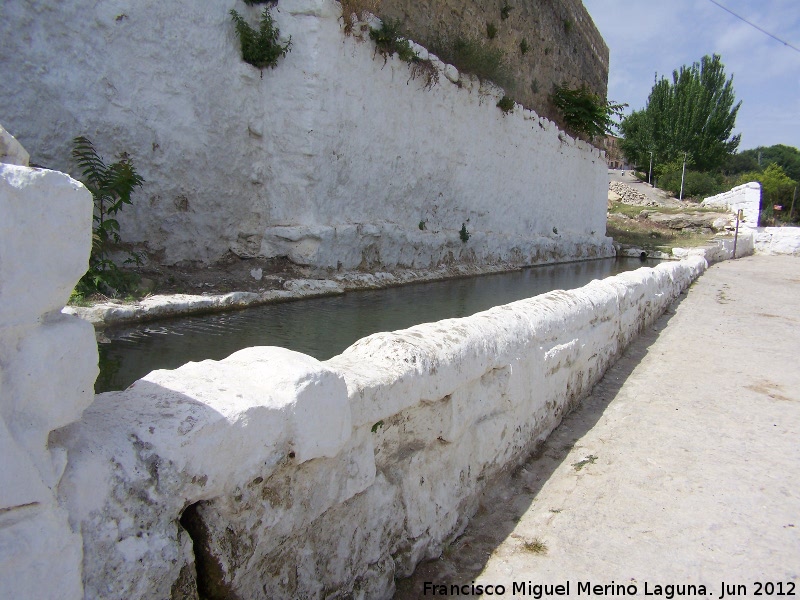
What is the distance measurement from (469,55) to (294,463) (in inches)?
408

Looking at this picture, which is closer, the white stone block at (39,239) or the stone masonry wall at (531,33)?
the white stone block at (39,239)

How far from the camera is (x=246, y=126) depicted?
712 centimetres

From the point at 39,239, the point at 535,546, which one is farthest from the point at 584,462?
the point at 39,239

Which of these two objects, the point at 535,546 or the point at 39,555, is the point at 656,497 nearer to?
the point at 535,546

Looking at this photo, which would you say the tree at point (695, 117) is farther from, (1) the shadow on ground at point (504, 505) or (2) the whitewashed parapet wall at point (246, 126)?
(1) the shadow on ground at point (504, 505)

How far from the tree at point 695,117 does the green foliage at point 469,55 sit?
30088mm

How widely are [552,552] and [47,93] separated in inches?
235

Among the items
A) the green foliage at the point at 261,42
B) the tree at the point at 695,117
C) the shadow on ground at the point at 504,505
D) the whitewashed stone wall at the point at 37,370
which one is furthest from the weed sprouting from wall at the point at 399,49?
the tree at the point at 695,117

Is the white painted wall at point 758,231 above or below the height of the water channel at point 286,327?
above

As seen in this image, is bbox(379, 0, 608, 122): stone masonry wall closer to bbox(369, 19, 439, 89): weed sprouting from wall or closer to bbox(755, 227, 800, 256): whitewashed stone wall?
A: bbox(369, 19, 439, 89): weed sprouting from wall

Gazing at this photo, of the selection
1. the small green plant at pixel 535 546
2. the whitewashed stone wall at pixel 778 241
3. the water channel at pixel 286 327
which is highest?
the whitewashed stone wall at pixel 778 241

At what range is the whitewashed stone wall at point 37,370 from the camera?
0.93m

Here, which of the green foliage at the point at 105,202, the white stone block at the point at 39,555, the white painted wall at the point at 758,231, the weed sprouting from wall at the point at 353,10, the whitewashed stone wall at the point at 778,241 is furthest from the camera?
the white painted wall at the point at 758,231

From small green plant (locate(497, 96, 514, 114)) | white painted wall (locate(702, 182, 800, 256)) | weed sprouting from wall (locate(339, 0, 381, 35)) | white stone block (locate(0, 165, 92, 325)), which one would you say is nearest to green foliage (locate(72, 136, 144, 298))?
weed sprouting from wall (locate(339, 0, 381, 35))
